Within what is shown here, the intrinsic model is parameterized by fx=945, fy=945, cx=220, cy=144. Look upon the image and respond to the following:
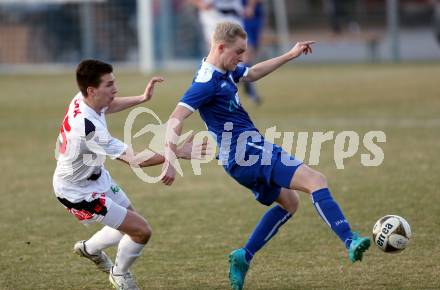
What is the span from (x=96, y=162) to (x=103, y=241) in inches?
21.8

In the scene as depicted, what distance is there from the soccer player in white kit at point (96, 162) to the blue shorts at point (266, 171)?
423mm

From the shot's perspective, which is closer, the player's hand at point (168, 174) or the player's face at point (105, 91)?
the player's hand at point (168, 174)

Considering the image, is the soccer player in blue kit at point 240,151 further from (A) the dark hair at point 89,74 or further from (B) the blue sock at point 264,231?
(A) the dark hair at point 89,74

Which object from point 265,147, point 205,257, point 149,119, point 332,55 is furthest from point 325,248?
point 332,55

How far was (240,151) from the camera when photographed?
222 inches

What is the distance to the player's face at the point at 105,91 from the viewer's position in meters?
5.50

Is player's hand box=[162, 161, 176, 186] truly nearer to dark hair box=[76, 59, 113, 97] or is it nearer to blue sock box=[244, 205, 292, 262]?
dark hair box=[76, 59, 113, 97]

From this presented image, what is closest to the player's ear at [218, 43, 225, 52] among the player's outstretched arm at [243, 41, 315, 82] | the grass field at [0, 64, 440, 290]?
the player's outstretched arm at [243, 41, 315, 82]

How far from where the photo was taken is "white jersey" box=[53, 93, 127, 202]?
17.7 ft

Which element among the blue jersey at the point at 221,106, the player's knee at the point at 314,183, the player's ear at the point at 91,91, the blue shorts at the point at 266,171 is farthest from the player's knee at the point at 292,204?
the player's ear at the point at 91,91

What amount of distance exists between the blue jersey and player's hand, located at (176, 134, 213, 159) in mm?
321

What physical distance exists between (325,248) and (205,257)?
2.83 ft

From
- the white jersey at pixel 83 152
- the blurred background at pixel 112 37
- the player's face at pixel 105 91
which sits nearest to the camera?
the white jersey at pixel 83 152

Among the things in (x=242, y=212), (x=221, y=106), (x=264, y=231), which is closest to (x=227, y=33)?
(x=221, y=106)
